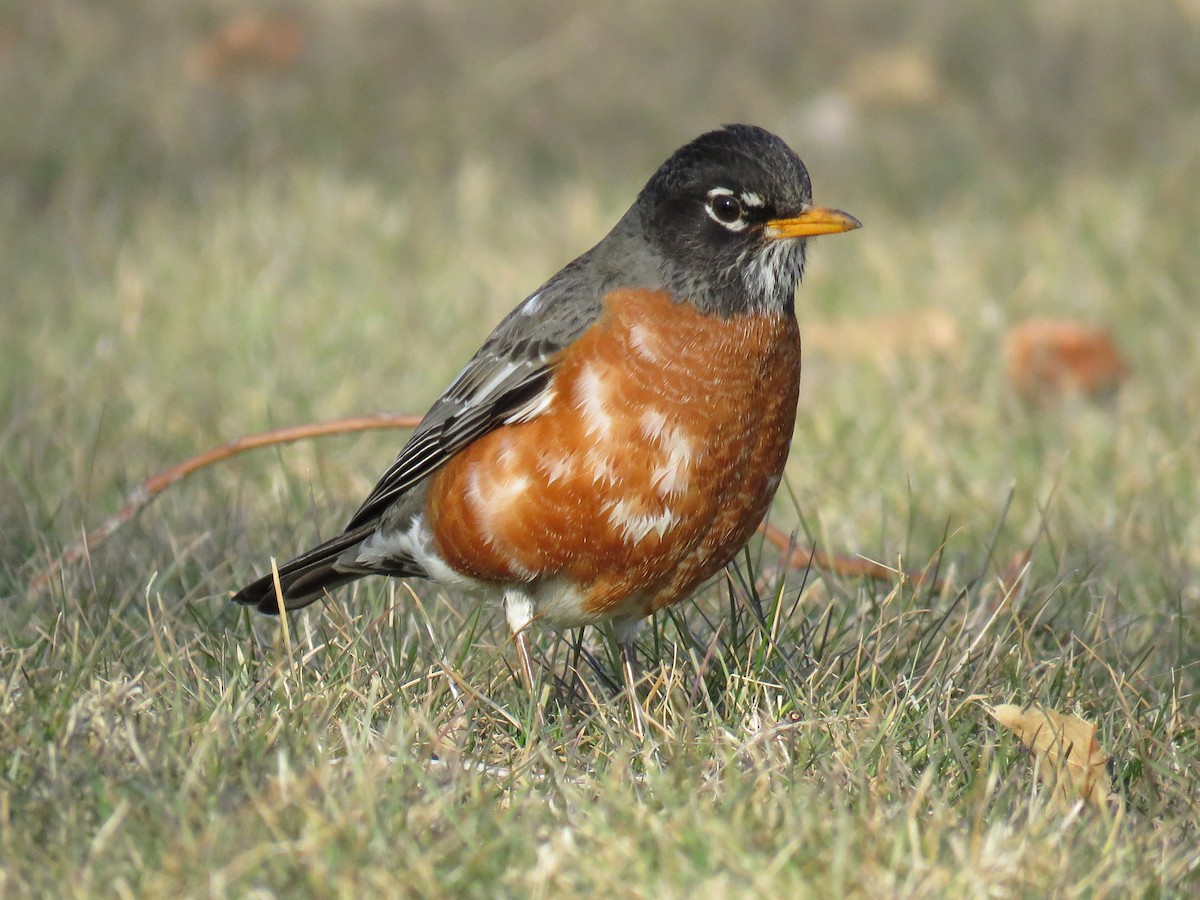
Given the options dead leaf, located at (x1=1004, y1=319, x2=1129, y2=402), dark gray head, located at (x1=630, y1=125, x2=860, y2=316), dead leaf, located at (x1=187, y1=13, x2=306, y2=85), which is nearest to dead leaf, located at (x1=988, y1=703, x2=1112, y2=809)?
dark gray head, located at (x1=630, y1=125, x2=860, y2=316)

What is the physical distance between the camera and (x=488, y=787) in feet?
8.77

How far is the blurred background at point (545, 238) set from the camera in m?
4.83

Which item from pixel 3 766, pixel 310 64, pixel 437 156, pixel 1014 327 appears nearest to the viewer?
pixel 3 766

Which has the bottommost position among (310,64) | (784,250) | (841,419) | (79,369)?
(841,419)

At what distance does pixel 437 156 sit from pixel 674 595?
556 centimetres

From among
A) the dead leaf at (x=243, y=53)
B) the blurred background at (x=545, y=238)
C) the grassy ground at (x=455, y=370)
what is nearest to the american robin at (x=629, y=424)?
the grassy ground at (x=455, y=370)

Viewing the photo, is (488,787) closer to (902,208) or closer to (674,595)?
(674,595)

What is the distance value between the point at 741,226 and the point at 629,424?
1.80ft

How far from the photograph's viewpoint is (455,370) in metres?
6.11

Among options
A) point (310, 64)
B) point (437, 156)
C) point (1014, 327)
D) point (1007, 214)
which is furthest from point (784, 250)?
point (310, 64)

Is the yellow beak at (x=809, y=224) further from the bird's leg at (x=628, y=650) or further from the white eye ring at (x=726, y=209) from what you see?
the bird's leg at (x=628, y=650)

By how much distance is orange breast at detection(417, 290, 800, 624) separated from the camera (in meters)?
3.26

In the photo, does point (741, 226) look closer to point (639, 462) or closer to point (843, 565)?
point (639, 462)

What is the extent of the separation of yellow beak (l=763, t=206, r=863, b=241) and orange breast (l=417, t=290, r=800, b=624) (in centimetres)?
18
